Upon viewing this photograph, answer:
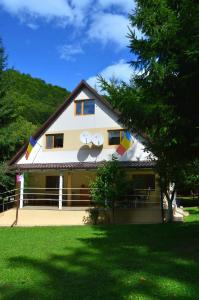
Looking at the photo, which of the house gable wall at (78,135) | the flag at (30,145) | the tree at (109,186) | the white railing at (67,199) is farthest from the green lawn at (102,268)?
the flag at (30,145)

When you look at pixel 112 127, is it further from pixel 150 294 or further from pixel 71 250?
pixel 150 294

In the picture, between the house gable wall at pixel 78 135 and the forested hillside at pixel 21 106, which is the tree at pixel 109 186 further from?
the forested hillside at pixel 21 106

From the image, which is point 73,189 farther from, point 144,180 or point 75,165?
point 144,180

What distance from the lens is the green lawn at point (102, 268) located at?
7293 mm

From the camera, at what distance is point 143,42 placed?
12.1 meters

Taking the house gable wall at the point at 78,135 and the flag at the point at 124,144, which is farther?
the house gable wall at the point at 78,135

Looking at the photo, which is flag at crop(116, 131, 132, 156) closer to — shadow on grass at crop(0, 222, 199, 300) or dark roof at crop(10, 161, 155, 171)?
dark roof at crop(10, 161, 155, 171)

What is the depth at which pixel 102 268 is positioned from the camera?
9.22 m

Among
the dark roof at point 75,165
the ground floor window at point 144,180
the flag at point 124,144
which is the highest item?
the flag at point 124,144

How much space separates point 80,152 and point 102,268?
17739 millimetres

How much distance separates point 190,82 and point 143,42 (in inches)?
81.5


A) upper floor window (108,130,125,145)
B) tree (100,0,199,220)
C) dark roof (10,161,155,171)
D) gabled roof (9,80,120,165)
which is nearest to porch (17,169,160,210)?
dark roof (10,161,155,171)

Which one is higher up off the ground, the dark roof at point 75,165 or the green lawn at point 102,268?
the dark roof at point 75,165

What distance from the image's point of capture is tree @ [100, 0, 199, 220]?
1083cm
